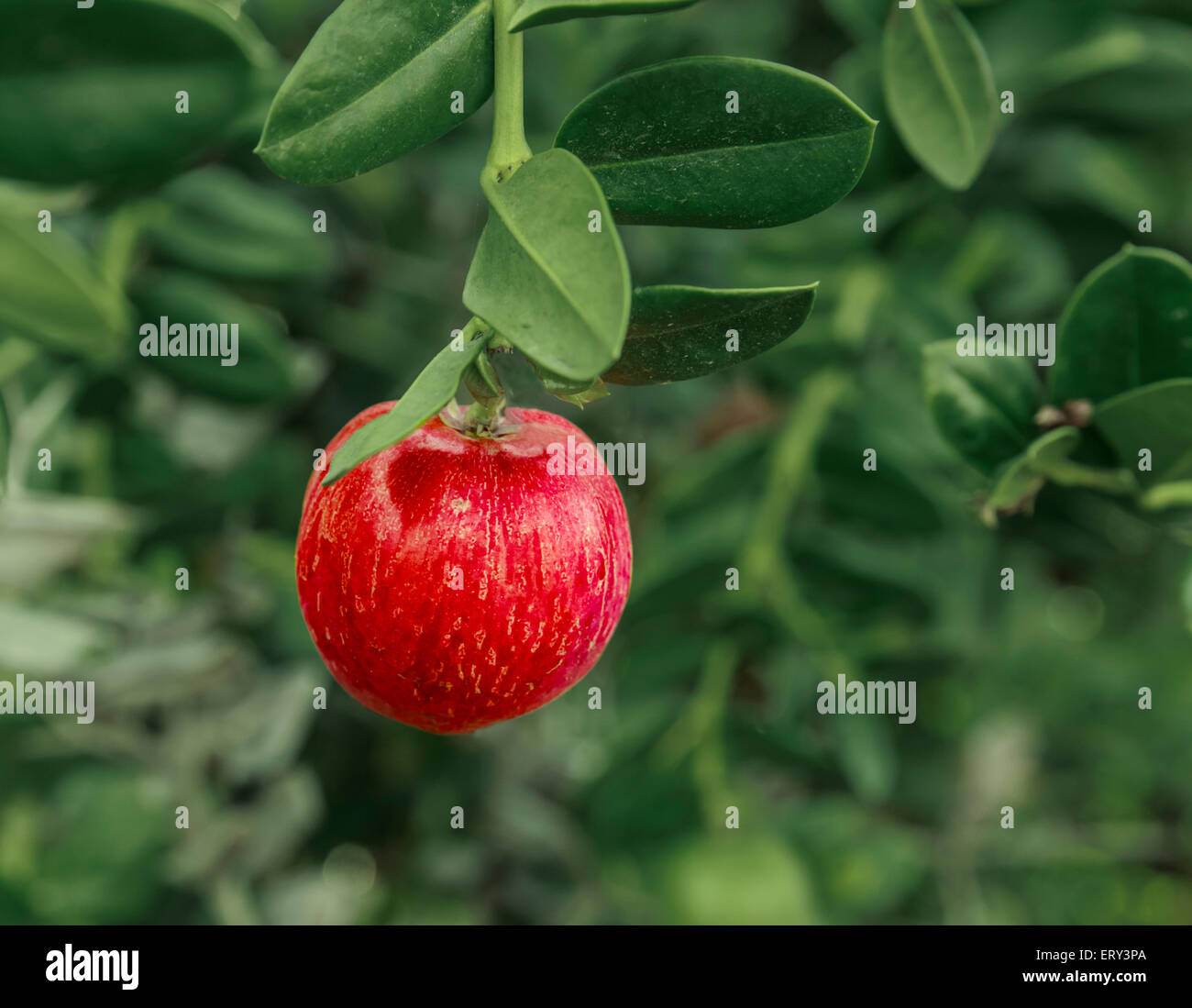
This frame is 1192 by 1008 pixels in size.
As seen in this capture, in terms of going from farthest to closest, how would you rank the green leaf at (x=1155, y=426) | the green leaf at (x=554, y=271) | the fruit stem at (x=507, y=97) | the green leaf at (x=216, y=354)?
the green leaf at (x=216, y=354) → the green leaf at (x=1155, y=426) → the fruit stem at (x=507, y=97) → the green leaf at (x=554, y=271)

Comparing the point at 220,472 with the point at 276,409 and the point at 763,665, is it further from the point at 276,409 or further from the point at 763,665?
the point at 763,665

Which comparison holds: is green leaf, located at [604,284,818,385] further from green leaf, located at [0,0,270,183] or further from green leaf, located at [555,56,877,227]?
green leaf, located at [0,0,270,183]

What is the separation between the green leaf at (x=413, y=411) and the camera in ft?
1.12

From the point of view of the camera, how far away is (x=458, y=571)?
49 centimetres

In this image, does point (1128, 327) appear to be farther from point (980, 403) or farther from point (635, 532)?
point (635, 532)

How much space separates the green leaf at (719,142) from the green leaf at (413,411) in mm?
115

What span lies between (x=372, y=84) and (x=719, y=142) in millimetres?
145

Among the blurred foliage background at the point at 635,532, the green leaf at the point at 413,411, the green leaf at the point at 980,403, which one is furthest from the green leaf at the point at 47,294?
the green leaf at the point at 980,403

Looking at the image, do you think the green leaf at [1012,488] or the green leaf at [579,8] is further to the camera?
the green leaf at [1012,488]

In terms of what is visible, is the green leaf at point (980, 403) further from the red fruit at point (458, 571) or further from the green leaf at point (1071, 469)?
the red fruit at point (458, 571)

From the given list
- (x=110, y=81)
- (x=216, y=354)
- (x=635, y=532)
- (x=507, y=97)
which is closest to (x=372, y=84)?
(x=507, y=97)

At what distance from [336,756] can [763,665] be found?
Answer: 513mm

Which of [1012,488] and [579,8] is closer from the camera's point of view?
[579,8]

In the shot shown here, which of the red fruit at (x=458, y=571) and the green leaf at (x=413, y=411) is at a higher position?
the green leaf at (x=413, y=411)
